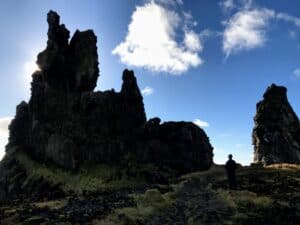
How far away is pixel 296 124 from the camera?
104 m

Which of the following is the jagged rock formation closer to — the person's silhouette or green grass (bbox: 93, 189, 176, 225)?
the person's silhouette

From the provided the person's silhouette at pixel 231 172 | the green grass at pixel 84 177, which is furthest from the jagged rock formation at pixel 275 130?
the person's silhouette at pixel 231 172

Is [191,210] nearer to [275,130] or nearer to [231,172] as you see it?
[231,172]

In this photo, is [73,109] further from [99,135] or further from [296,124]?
[296,124]

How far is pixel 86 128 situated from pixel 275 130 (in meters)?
49.6

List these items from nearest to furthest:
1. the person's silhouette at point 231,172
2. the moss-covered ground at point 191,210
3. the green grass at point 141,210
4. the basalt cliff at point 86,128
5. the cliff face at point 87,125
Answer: the moss-covered ground at point 191,210
the green grass at point 141,210
the person's silhouette at point 231,172
the basalt cliff at point 86,128
the cliff face at point 87,125

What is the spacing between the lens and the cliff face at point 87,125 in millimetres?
94125

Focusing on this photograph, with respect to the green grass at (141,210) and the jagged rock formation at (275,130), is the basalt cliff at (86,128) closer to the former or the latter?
the jagged rock formation at (275,130)

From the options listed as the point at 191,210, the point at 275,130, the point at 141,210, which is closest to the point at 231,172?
the point at 191,210

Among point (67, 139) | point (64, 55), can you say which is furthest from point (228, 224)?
point (64, 55)

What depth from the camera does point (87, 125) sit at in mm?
98375

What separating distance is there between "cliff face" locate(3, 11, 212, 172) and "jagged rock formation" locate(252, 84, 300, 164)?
585 inches

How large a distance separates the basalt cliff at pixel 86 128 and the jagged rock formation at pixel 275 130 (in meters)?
14.7

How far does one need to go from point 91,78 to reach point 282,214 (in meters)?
87.7
